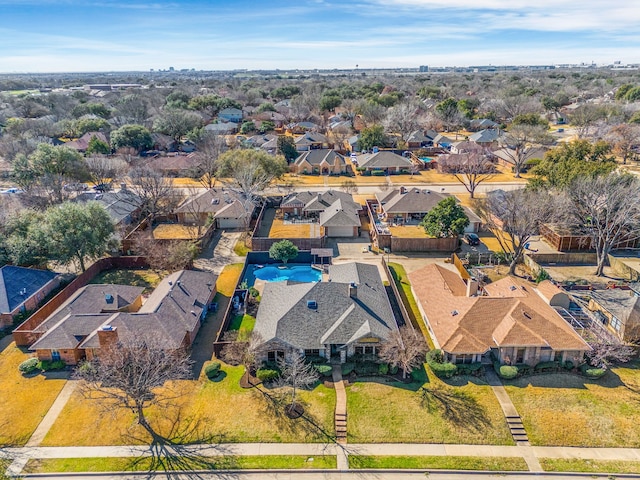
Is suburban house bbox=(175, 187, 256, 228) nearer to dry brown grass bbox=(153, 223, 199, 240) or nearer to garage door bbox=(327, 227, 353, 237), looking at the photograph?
dry brown grass bbox=(153, 223, 199, 240)

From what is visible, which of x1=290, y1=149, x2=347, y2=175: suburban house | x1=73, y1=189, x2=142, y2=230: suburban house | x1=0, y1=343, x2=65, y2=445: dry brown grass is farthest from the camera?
x1=290, y1=149, x2=347, y2=175: suburban house

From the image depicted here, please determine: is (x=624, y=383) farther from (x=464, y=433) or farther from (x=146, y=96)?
(x=146, y=96)

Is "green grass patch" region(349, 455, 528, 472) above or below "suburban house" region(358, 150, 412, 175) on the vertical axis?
below

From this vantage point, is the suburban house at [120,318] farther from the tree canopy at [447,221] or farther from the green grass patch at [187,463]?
the tree canopy at [447,221]

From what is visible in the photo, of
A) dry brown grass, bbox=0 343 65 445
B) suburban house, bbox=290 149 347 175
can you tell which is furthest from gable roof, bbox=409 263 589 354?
suburban house, bbox=290 149 347 175

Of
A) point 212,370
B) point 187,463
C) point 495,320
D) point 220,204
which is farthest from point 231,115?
point 187,463

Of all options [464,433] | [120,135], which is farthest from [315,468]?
[120,135]
